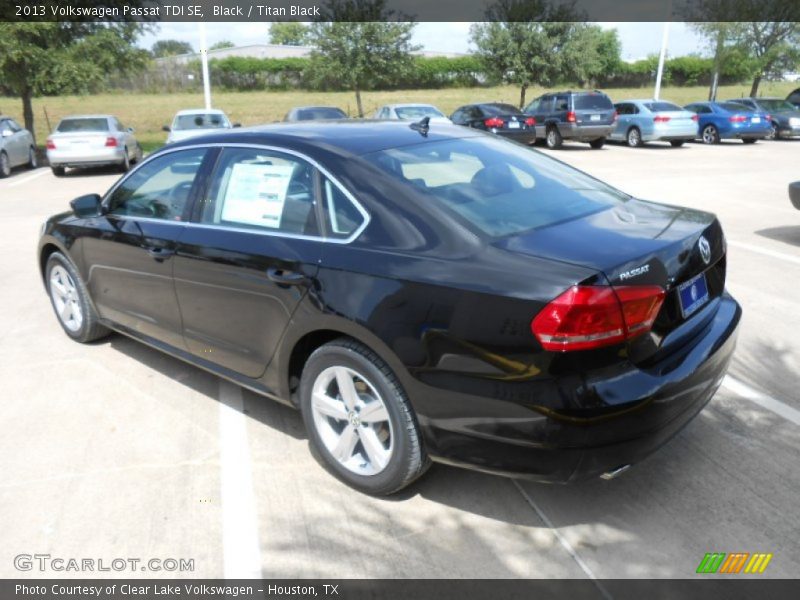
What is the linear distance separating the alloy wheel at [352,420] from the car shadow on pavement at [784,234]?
673 cm

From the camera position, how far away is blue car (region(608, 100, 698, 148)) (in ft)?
68.8

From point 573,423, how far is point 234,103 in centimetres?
4408

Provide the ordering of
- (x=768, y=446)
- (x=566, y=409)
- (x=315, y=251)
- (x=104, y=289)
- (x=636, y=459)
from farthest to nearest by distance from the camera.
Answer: (x=104, y=289), (x=768, y=446), (x=315, y=251), (x=636, y=459), (x=566, y=409)

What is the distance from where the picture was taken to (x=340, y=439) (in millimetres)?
3221

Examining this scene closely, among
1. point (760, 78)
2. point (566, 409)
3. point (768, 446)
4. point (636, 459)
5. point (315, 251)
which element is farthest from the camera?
point (760, 78)

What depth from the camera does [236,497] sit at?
10.6 feet

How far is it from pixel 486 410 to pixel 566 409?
0.31m

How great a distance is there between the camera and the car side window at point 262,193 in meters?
3.30

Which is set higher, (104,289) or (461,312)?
(461,312)

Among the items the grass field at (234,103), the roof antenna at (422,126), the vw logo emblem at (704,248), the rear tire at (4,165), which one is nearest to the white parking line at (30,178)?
the rear tire at (4,165)

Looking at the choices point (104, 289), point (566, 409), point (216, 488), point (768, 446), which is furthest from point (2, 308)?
point (768, 446)

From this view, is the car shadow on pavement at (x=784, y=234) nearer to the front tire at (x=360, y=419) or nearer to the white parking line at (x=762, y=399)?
the white parking line at (x=762, y=399)

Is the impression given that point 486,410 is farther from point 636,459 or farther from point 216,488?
point 216,488

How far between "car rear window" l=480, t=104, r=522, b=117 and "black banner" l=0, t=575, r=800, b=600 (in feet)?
63.6
